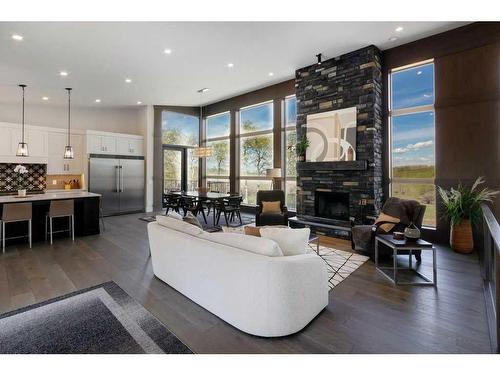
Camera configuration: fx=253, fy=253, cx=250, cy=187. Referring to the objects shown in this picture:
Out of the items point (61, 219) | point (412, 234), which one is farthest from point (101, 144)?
point (412, 234)

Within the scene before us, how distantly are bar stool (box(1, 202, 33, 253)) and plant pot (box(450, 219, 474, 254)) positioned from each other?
727 centimetres

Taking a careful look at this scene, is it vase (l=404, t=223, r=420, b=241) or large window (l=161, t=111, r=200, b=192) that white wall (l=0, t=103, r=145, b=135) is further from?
vase (l=404, t=223, r=420, b=241)

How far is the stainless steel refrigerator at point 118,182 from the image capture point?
23.9 ft

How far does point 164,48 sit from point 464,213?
5848 mm

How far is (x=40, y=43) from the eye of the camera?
165 inches

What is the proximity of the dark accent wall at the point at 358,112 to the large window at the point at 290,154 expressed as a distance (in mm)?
1027

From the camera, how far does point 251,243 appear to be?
2172 mm

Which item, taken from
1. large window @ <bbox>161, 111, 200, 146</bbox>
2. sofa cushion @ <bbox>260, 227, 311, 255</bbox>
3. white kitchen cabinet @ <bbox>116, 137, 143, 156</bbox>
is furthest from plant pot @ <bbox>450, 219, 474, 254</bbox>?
white kitchen cabinet @ <bbox>116, 137, 143, 156</bbox>

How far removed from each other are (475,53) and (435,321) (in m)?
4.52

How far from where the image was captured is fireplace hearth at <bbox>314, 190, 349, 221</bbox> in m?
5.46

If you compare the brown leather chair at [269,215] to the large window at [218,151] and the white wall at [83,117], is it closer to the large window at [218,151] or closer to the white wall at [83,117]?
the large window at [218,151]

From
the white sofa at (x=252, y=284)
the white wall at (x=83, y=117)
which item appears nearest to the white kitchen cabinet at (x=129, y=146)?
the white wall at (x=83, y=117)

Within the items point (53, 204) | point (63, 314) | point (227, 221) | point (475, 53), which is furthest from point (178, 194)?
point (475, 53)

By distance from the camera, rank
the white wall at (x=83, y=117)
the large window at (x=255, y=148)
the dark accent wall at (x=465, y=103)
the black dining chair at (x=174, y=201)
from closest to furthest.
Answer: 1. the dark accent wall at (x=465, y=103)
2. the white wall at (x=83, y=117)
3. the black dining chair at (x=174, y=201)
4. the large window at (x=255, y=148)
